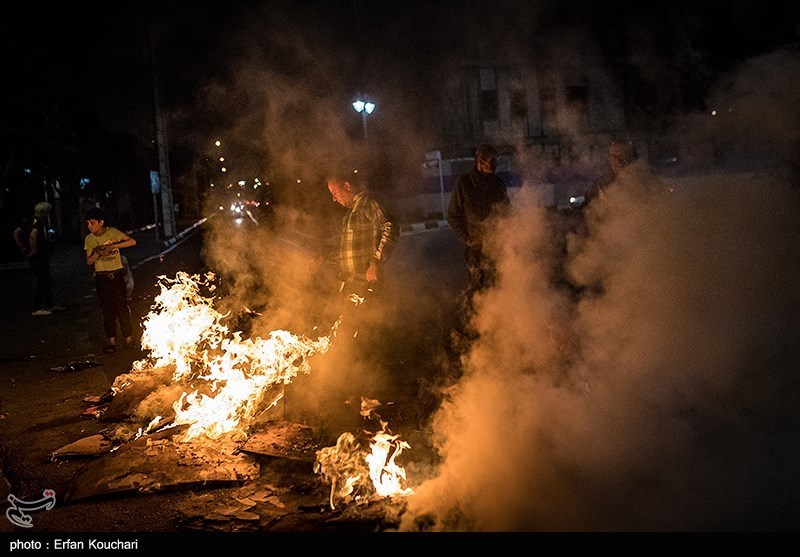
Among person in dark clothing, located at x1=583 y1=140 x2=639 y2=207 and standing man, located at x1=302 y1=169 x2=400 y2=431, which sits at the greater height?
person in dark clothing, located at x1=583 y1=140 x2=639 y2=207

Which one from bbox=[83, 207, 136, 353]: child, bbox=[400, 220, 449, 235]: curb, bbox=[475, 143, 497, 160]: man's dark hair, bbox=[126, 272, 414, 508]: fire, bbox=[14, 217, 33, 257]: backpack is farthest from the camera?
bbox=[400, 220, 449, 235]: curb

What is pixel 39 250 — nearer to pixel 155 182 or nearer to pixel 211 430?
pixel 211 430

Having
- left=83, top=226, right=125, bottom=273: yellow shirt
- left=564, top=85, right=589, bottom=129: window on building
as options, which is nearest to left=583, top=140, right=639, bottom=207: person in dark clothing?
left=564, top=85, right=589, bottom=129: window on building

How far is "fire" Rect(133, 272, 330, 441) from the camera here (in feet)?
15.4

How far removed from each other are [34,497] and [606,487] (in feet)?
10.8

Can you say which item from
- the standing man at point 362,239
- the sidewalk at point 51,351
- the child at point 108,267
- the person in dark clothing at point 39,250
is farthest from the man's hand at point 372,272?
the person in dark clothing at point 39,250

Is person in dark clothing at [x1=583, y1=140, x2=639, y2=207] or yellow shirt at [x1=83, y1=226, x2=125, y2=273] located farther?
yellow shirt at [x1=83, y1=226, x2=125, y2=273]

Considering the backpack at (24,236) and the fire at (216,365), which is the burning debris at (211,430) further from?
the backpack at (24,236)

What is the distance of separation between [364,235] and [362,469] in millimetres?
2375

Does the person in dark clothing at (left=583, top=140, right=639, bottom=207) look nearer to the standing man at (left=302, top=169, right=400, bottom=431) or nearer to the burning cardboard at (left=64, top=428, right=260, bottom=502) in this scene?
the standing man at (left=302, top=169, right=400, bottom=431)

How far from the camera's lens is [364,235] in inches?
217

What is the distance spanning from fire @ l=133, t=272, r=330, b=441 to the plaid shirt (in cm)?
70

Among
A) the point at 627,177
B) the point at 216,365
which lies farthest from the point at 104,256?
the point at 627,177

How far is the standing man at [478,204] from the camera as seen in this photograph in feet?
18.6
